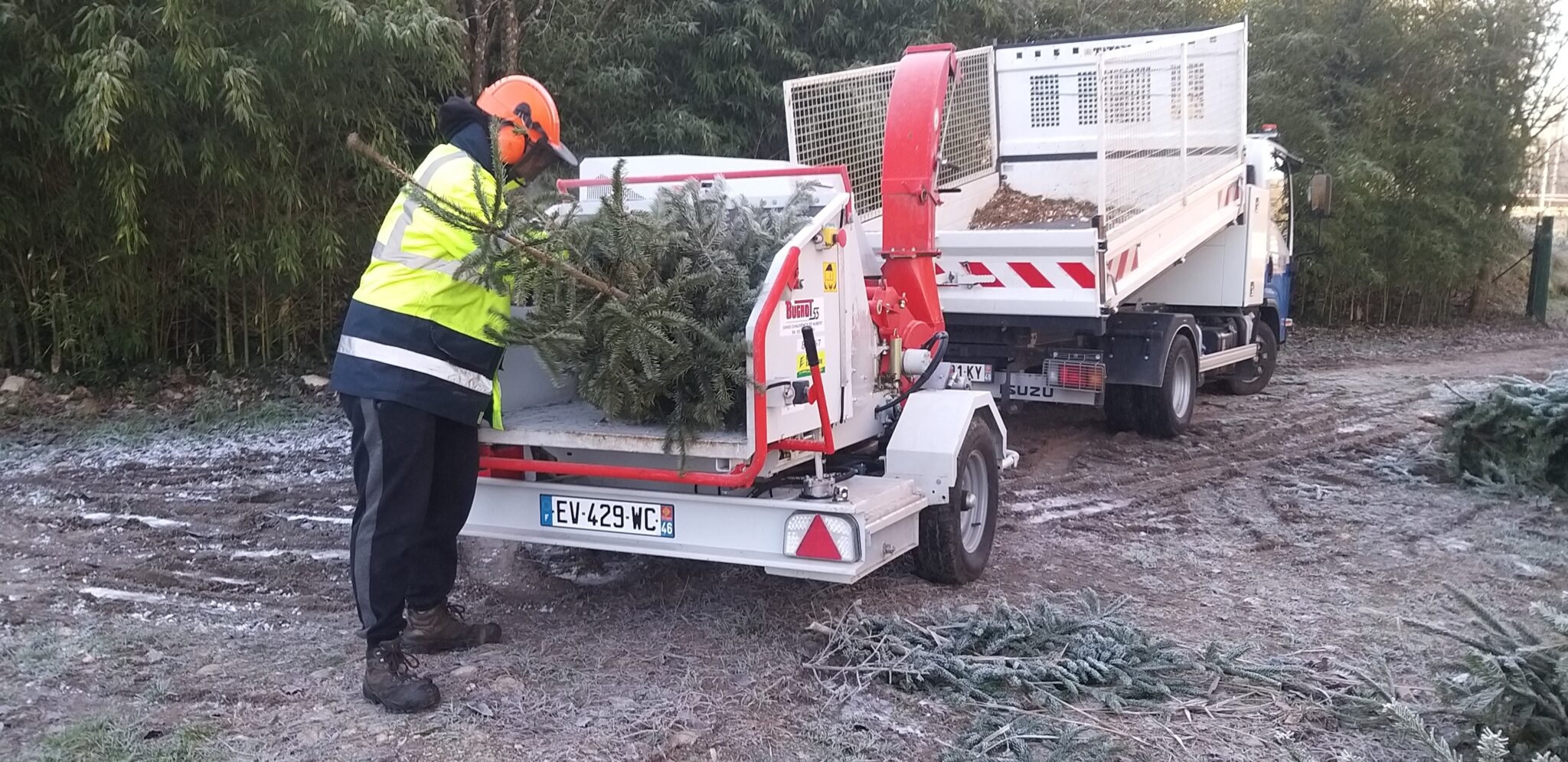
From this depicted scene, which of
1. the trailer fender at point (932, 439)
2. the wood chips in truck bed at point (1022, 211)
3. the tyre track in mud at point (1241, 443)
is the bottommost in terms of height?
the tyre track in mud at point (1241, 443)

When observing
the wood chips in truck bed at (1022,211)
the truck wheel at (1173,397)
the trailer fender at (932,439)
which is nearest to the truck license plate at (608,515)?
the trailer fender at (932,439)

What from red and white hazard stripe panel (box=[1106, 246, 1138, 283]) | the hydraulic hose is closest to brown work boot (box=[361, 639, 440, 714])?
the hydraulic hose

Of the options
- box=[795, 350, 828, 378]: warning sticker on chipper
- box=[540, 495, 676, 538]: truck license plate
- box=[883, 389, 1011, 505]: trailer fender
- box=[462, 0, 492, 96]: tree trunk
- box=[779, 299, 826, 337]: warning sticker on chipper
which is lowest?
box=[540, 495, 676, 538]: truck license plate

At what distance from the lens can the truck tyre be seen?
800 cm

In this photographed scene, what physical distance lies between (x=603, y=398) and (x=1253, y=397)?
772cm

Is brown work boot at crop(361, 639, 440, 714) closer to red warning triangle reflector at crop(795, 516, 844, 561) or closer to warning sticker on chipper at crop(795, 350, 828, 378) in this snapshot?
red warning triangle reflector at crop(795, 516, 844, 561)

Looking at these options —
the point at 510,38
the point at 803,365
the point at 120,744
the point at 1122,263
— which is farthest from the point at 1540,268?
the point at 120,744

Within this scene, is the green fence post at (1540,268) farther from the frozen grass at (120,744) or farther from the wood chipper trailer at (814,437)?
the frozen grass at (120,744)

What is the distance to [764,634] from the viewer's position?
13.8 ft

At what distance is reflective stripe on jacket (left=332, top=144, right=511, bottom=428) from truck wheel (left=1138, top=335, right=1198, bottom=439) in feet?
17.2

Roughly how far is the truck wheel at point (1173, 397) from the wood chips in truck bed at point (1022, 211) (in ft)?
3.74

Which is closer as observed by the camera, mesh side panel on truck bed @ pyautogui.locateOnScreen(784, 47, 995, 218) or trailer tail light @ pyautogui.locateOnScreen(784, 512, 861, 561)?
trailer tail light @ pyautogui.locateOnScreen(784, 512, 861, 561)

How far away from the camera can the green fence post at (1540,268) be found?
16.5 metres

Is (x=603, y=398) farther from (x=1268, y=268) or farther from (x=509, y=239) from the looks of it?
(x=1268, y=268)
